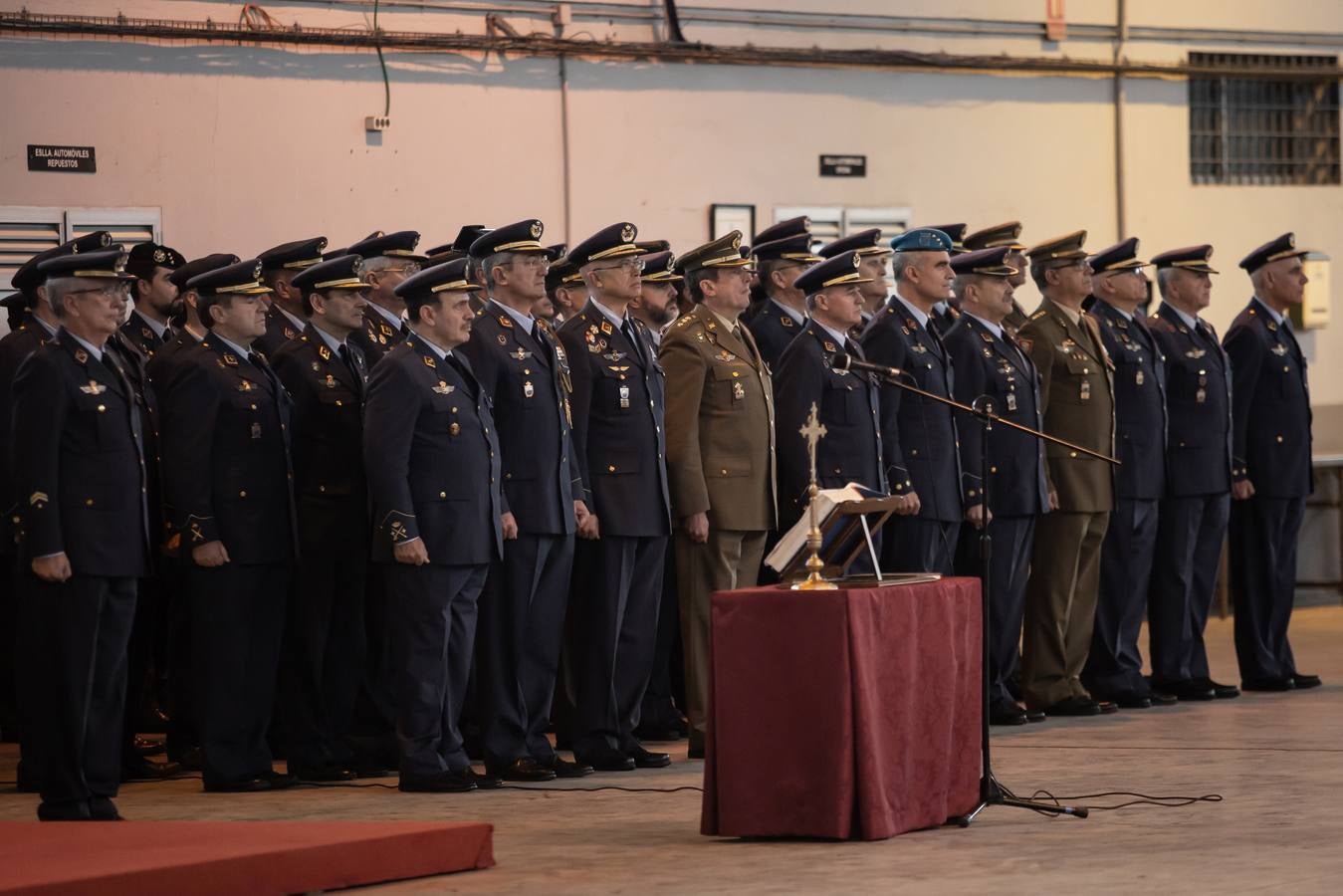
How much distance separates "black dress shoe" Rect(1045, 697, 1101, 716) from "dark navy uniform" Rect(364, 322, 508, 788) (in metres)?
2.65

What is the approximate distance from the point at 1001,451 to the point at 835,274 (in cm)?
114

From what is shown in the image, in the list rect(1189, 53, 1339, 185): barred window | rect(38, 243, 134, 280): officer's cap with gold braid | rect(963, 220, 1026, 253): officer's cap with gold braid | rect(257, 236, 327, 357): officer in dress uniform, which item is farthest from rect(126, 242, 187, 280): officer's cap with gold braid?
rect(1189, 53, 1339, 185): barred window

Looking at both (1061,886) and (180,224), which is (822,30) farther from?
(1061,886)

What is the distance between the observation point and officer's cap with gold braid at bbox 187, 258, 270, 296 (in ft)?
21.8

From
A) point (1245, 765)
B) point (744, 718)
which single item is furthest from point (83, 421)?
point (1245, 765)

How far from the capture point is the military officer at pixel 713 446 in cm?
718

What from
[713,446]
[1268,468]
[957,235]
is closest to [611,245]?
[713,446]

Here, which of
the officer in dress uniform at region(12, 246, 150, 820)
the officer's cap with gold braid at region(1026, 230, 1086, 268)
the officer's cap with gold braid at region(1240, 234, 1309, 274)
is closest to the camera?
the officer in dress uniform at region(12, 246, 150, 820)

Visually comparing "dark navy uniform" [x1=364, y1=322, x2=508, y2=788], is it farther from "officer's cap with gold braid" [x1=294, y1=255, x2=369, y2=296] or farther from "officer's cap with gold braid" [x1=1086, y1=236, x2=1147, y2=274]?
"officer's cap with gold braid" [x1=1086, y1=236, x2=1147, y2=274]

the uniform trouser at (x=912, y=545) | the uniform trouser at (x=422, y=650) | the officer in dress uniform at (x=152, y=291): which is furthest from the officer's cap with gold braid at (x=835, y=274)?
the officer in dress uniform at (x=152, y=291)

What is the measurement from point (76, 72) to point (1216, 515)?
5277 millimetres

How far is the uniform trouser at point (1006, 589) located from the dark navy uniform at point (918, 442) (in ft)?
0.70

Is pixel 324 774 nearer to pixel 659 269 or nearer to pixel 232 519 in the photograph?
pixel 232 519

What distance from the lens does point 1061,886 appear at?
4758mm
